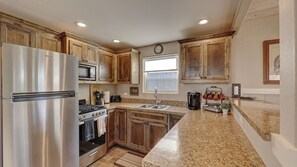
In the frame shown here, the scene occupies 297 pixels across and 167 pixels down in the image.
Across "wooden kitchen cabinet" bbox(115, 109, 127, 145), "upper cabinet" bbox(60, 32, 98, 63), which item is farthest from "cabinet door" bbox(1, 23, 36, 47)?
"wooden kitchen cabinet" bbox(115, 109, 127, 145)

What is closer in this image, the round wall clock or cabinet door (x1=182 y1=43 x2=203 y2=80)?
cabinet door (x1=182 y1=43 x2=203 y2=80)

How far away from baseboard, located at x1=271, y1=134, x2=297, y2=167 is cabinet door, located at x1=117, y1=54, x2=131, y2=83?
2905 mm

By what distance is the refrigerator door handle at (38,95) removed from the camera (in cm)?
135

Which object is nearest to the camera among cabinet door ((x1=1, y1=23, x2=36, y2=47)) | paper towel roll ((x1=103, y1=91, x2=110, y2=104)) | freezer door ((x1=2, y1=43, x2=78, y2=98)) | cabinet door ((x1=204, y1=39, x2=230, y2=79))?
freezer door ((x1=2, y1=43, x2=78, y2=98))

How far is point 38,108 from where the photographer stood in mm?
1502

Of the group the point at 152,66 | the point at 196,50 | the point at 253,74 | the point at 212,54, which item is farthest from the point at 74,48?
the point at 253,74

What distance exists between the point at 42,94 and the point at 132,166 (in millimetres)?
1749

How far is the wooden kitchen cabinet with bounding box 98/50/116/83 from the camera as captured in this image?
305cm

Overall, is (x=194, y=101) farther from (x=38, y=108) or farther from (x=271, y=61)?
(x=38, y=108)

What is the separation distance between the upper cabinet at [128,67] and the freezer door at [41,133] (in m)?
1.49

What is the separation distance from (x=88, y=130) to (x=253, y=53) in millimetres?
2895

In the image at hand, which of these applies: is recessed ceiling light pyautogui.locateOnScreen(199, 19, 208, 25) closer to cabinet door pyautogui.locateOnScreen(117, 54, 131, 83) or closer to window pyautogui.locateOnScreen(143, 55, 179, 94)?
window pyautogui.locateOnScreen(143, 55, 179, 94)

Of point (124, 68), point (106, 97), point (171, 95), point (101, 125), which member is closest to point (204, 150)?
point (101, 125)

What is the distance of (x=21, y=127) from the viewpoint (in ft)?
4.50
